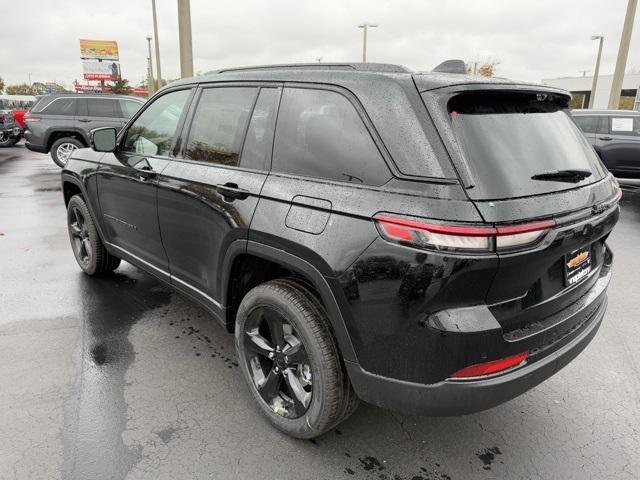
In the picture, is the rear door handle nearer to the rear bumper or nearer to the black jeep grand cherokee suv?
the black jeep grand cherokee suv

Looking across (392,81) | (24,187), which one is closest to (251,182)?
(392,81)

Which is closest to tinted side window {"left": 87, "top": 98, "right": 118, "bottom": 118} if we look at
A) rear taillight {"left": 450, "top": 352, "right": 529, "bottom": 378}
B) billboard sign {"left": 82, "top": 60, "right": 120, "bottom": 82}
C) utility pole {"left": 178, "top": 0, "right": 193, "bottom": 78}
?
utility pole {"left": 178, "top": 0, "right": 193, "bottom": 78}

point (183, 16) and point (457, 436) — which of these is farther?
point (183, 16)

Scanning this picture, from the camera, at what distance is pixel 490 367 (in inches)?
75.9

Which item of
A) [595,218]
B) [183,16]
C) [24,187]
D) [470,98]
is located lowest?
[24,187]

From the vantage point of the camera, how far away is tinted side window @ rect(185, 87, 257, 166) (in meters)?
2.71

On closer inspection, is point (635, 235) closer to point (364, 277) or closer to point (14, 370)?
point (364, 277)

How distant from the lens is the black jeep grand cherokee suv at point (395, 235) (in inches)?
72.2

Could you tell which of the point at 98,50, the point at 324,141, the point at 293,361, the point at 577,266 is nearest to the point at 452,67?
the point at 324,141

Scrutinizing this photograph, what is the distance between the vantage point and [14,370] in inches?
120

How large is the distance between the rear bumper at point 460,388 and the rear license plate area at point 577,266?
16 cm

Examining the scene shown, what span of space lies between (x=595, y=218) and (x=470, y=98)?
0.82 meters

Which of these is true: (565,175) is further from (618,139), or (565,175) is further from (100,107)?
(100,107)

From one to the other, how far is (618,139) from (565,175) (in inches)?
358
